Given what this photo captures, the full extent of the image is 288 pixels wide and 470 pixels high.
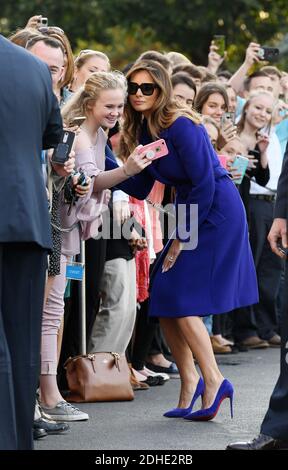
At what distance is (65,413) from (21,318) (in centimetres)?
196

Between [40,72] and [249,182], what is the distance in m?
5.78

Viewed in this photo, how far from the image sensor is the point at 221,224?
7766 millimetres

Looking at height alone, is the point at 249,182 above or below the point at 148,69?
below

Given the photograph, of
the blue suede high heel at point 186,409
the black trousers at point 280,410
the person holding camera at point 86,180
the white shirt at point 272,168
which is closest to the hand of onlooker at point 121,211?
the person holding camera at point 86,180

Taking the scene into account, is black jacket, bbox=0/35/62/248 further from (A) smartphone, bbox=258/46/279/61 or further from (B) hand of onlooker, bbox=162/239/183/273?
(A) smartphone, bbox=258/46/279/61

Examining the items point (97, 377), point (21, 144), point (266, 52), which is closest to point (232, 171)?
point (266, 52)

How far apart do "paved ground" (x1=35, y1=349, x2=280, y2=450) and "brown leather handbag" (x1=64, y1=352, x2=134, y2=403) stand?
0.07 metres

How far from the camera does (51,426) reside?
23.8 feet

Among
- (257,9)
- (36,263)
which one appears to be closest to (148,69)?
(36,263)

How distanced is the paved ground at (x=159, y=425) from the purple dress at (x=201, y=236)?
652 mm

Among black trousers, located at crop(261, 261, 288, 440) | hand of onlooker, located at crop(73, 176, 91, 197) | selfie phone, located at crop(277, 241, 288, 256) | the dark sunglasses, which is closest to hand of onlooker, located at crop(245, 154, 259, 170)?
the dark sunglasses

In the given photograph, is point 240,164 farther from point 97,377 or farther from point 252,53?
point 97,377

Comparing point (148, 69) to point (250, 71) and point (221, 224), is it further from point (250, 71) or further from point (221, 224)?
point (250, 71)

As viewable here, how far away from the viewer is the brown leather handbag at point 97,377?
8.29m
